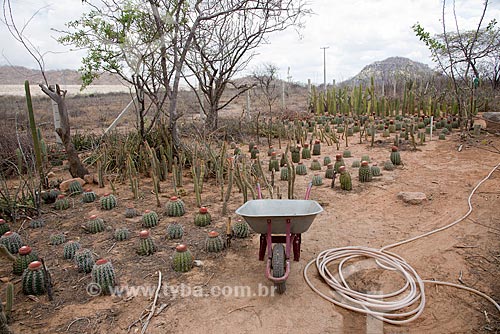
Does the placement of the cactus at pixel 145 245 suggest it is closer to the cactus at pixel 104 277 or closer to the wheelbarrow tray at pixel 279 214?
the cactus at pixel 104 277

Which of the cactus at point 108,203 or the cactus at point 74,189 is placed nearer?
the cactus at point 108,203

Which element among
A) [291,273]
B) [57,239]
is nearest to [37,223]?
[57,239]

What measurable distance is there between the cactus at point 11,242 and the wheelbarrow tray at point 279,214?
2290mm

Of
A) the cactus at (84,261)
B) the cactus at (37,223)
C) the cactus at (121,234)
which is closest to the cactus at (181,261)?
the cactus at (84,261)

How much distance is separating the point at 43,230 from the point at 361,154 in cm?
580

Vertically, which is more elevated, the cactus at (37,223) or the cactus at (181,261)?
the cactus at (37,223)

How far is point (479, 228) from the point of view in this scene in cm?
345

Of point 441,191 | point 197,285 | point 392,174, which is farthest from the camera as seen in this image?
point 392,174

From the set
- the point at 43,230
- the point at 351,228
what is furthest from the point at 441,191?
the point at 43,230

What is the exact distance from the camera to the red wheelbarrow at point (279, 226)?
8.13ft

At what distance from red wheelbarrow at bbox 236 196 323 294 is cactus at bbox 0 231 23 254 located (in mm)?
2324

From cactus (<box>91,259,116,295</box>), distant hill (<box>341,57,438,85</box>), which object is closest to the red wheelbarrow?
cactus (<box>91,259,116,295</box>)

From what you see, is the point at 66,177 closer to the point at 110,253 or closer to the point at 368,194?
the point at 110,253

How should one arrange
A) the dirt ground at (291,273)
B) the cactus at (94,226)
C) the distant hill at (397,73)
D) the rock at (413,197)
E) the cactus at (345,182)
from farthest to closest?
1. the distant hill at (397,73)
2. the cactus at (345,182)
3. the rock at (413,197)
4. the cactus at (94,226)
5. the dirt ground at (291,273)
